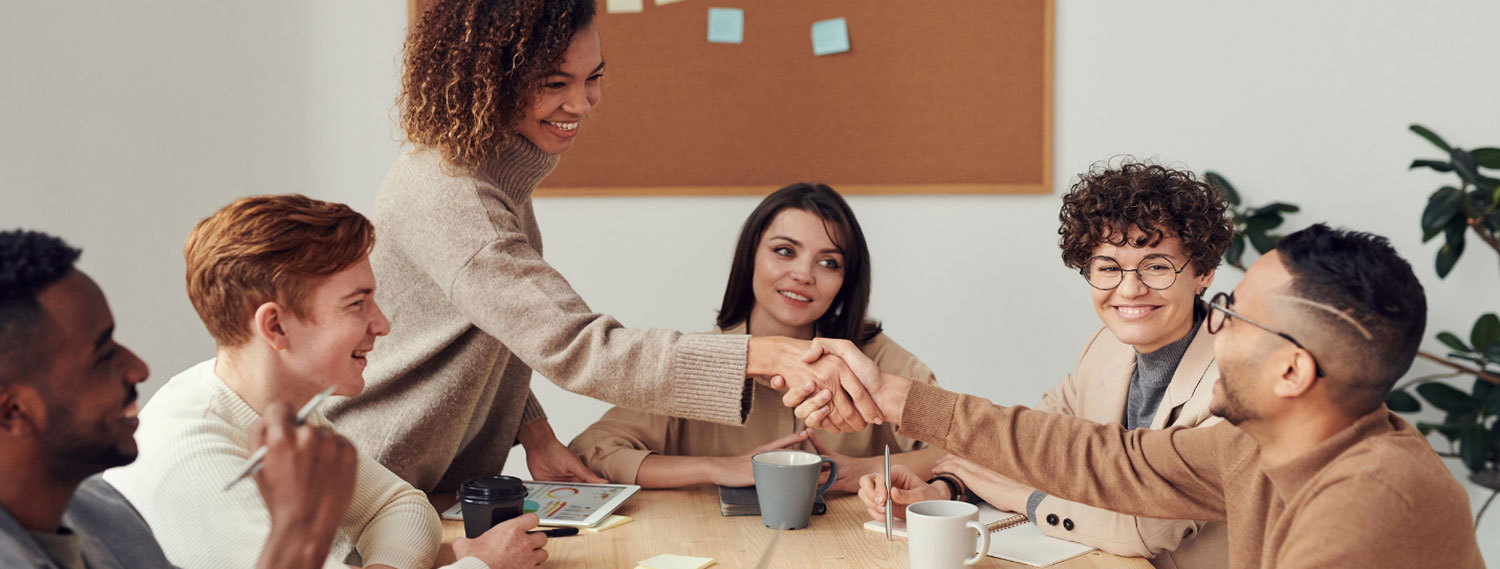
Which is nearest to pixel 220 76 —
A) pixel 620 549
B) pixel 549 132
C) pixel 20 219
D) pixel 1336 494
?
pixel 20 219

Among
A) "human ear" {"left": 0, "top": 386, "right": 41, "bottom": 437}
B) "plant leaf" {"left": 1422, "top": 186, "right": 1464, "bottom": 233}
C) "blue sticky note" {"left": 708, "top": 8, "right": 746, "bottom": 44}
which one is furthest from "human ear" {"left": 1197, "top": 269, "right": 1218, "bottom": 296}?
"human ear" {"left": 0, "top": 386, "right": 41, "bottom": 437}

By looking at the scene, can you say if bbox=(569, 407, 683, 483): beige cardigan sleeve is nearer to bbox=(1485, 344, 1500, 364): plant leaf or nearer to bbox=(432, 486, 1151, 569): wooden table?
bbox=(432, 486, 1151, 569): wooden table

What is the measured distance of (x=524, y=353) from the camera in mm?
1573

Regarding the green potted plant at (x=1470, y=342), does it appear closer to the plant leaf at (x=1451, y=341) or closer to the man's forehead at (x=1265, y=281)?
the plant leaf at (x=1451, y=341)

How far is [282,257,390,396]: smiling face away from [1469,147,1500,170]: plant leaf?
7.73 feet

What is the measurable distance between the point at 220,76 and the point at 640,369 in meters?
2.03

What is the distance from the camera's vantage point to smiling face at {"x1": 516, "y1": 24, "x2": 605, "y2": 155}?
1.72 metres

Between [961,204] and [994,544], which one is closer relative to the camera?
[994,544]

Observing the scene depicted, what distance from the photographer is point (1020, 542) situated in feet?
5.08

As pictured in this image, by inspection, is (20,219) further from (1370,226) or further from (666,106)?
(1370,226)

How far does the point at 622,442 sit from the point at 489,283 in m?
0.54

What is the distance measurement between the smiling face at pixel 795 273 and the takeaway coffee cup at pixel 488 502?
898mm

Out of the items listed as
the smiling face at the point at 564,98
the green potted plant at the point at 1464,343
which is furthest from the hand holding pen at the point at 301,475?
the green potted plant at the point at 1464,343

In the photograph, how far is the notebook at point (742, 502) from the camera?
1664 mm
